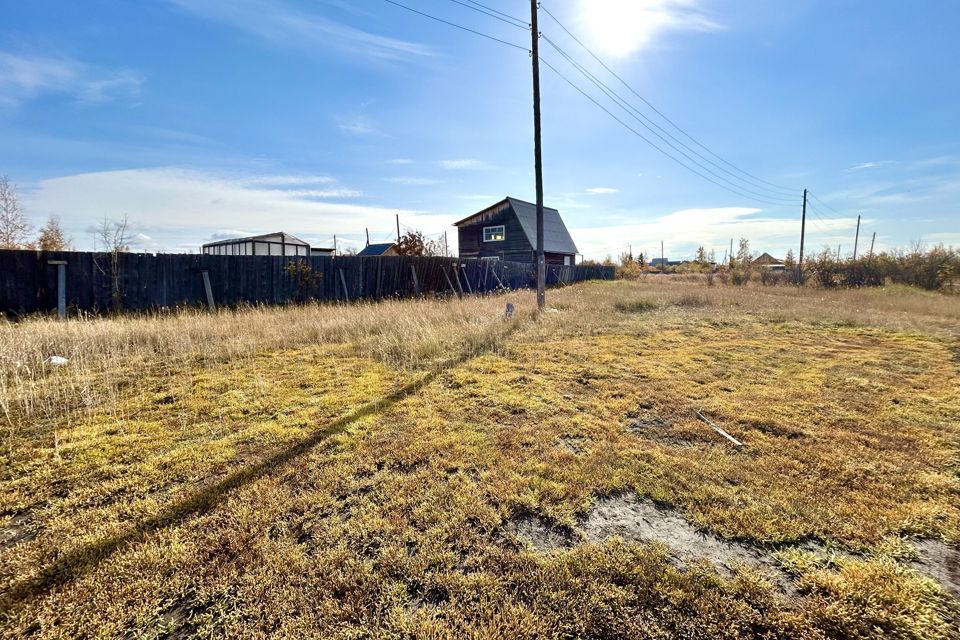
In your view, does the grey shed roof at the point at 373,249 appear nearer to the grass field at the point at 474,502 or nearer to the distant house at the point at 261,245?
the distant house at the point at 261,245

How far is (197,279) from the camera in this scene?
1011 centimetres

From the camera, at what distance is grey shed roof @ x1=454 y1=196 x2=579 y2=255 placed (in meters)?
26.5

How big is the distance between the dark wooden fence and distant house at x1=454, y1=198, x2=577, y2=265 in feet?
36.0

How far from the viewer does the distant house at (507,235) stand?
26.3 meters

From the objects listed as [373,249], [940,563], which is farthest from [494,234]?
Result: [940,563]

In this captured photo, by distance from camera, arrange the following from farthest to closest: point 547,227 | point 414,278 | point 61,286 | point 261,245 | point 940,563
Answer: point 547,227
point 261,245
point 414,278
point 61,286
point 940,563

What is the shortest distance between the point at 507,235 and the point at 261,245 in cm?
1692

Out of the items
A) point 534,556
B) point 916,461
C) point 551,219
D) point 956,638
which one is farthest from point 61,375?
point 551,219

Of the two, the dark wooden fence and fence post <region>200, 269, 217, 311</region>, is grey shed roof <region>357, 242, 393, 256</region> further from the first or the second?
fence post <region>200, 269, 217, 311</region>

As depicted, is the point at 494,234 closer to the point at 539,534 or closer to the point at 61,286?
the point at 61,286

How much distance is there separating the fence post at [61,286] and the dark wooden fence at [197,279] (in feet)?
A: 0.15

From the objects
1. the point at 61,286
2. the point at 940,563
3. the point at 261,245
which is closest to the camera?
the point at 940,563

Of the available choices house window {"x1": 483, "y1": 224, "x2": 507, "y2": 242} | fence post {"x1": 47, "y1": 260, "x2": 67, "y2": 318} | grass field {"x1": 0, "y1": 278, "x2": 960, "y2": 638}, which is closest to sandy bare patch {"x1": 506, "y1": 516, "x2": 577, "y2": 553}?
grass field {"x1": 0, "y1": 278, "x2": 960, "y2": 638}

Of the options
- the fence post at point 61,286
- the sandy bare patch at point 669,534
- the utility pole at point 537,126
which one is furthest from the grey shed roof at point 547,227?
the sandy bare patch at point 669,534
